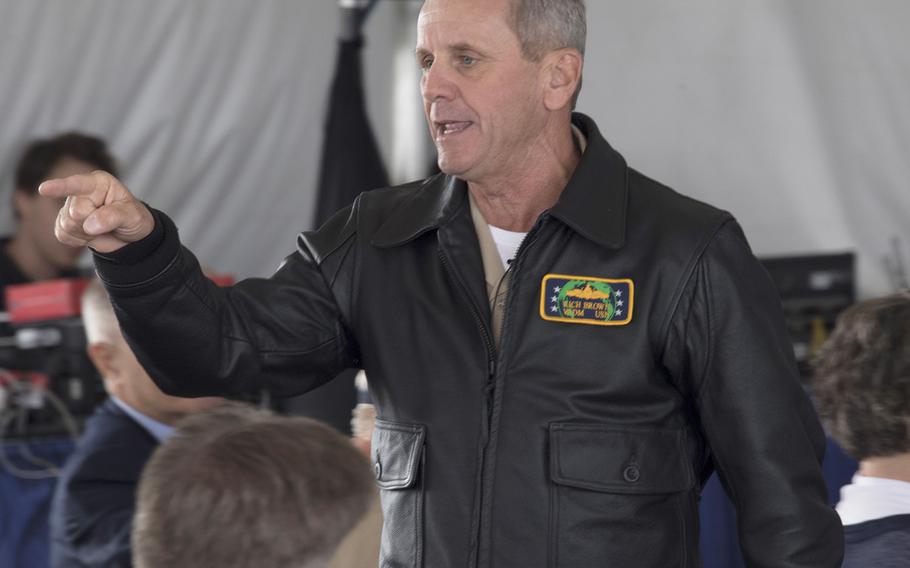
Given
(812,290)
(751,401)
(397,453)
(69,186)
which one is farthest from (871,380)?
(812,290)

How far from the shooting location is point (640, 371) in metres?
1.86

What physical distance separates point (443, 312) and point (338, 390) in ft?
7.26

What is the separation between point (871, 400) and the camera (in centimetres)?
229

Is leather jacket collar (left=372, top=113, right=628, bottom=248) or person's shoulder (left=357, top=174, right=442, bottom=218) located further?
person's shoulder (left=357, top=174, right=442, bottom=218)

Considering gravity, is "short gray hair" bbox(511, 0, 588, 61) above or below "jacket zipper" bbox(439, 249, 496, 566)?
above

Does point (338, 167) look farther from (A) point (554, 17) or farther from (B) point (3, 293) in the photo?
(A) point (554, 17)

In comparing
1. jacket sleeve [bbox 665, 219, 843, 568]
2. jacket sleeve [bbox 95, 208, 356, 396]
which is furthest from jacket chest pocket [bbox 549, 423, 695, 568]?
jacket sleeve [bbox 95, 208, 356, 396]

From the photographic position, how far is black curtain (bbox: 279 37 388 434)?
443 cm

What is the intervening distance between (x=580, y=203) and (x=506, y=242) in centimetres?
14

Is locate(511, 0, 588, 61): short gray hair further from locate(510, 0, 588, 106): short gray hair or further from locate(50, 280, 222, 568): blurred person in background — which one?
locate(50, 280, 222, 568): blurred person in background

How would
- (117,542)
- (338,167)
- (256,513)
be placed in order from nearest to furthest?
(256,513) < (117,542) < (338,167)

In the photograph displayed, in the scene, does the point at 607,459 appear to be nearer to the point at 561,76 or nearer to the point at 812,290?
the point at 561,76

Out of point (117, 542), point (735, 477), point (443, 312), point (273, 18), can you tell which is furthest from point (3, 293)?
point (735, 477)

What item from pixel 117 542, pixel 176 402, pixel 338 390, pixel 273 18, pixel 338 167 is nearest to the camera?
pixel 117 542
